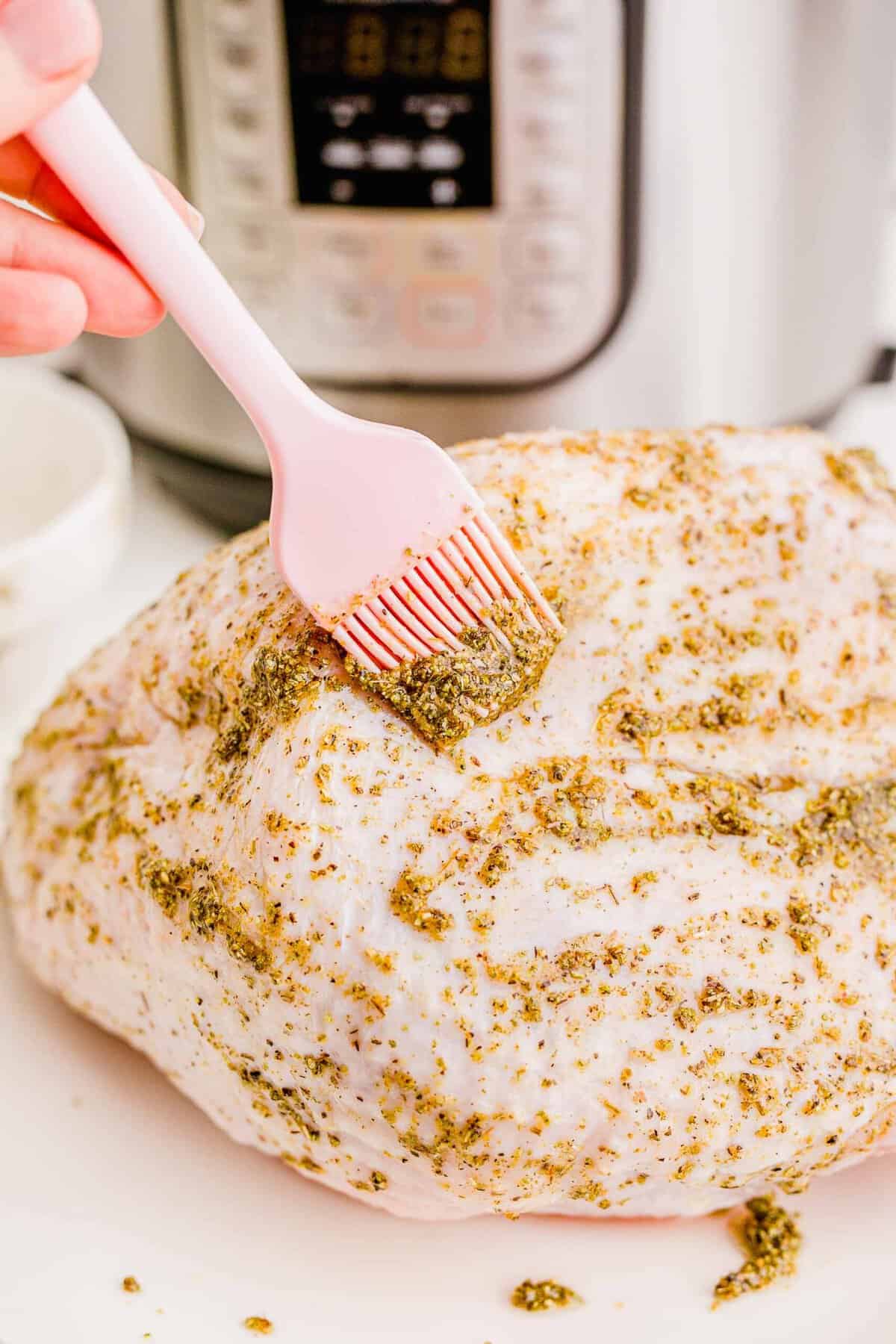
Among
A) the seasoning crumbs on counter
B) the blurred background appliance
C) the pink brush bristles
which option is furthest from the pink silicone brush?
the blurred background appliance

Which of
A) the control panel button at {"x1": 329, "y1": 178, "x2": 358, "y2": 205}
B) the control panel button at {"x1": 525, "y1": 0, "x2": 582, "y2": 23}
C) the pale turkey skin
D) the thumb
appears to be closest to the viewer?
the thumb

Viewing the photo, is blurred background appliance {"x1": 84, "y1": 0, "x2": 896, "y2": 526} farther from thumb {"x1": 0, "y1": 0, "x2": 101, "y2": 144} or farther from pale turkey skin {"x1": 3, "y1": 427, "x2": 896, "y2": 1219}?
thumb {"x1": 0, "y1": 0, "x2": 101, "y2": 144}

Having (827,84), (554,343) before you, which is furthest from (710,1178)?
(827,84)

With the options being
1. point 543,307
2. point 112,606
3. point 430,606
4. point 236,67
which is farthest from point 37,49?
point 112,606

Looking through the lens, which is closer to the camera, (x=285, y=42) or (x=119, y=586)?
(x=285, y=42)

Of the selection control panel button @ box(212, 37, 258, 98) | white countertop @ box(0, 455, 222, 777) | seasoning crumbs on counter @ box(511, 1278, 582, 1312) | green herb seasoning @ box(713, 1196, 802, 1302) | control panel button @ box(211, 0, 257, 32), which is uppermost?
control panel button @ box(211, 0, 257, 32)

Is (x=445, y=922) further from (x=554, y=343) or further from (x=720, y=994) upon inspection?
(x=554, y=343)
